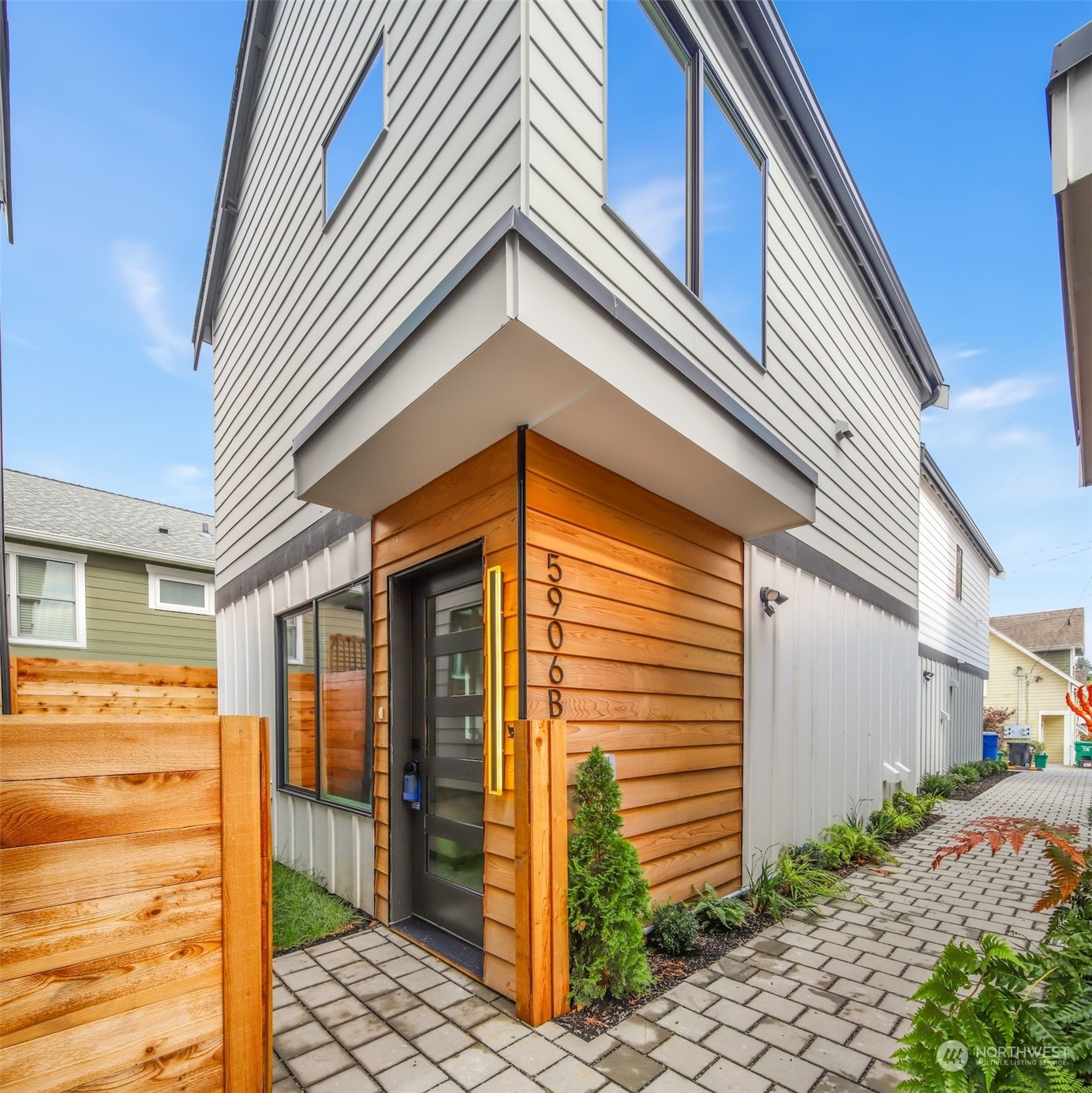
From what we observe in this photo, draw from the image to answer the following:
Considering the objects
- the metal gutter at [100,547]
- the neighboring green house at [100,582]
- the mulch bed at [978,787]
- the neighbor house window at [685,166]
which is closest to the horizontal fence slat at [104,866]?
the neighbor house window at [685,166]

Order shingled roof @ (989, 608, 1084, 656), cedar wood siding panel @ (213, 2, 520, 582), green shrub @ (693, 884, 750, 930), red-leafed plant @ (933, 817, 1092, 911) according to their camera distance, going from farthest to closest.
A: shingled roof @ (989, 608, 1084, 656)
green shrub @ (693, 884, 750, 930)
cedar wood siding panel @ (213, 2, 520, 582)
red-leafed plant @ (933, 817, 1092, 911)

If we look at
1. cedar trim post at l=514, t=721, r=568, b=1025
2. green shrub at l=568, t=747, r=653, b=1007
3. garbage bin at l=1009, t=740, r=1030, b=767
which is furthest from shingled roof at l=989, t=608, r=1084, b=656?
cedar trim post at l=514, t=721, r=568, b=1025

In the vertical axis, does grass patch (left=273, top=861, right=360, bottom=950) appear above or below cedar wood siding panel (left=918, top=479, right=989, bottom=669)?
below

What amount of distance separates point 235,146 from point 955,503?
44.4 feet

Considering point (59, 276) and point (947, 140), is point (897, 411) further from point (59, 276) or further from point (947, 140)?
point (59, 276)

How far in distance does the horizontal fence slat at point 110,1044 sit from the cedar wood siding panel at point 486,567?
4.61 ft

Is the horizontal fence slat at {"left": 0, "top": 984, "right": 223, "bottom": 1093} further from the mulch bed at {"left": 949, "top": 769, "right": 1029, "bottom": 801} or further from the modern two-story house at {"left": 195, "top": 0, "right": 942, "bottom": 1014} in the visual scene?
the mulch bed at {"left": 949, "top": 769, "right": 1029, "bottom": 801}

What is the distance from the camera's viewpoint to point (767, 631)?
195 inches

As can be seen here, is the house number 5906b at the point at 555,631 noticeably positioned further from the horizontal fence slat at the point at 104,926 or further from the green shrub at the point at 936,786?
the green shrub at the point at 936,786

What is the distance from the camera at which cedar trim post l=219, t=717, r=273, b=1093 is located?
175 cm

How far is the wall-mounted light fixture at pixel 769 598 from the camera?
4918 millimetres

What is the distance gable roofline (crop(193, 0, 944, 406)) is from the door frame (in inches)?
177

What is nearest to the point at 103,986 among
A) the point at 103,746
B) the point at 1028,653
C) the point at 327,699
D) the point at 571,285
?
the point at 103,746

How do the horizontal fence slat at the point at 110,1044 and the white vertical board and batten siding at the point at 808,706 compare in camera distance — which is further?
the white vertical board and batten siding at the point at 808,706
